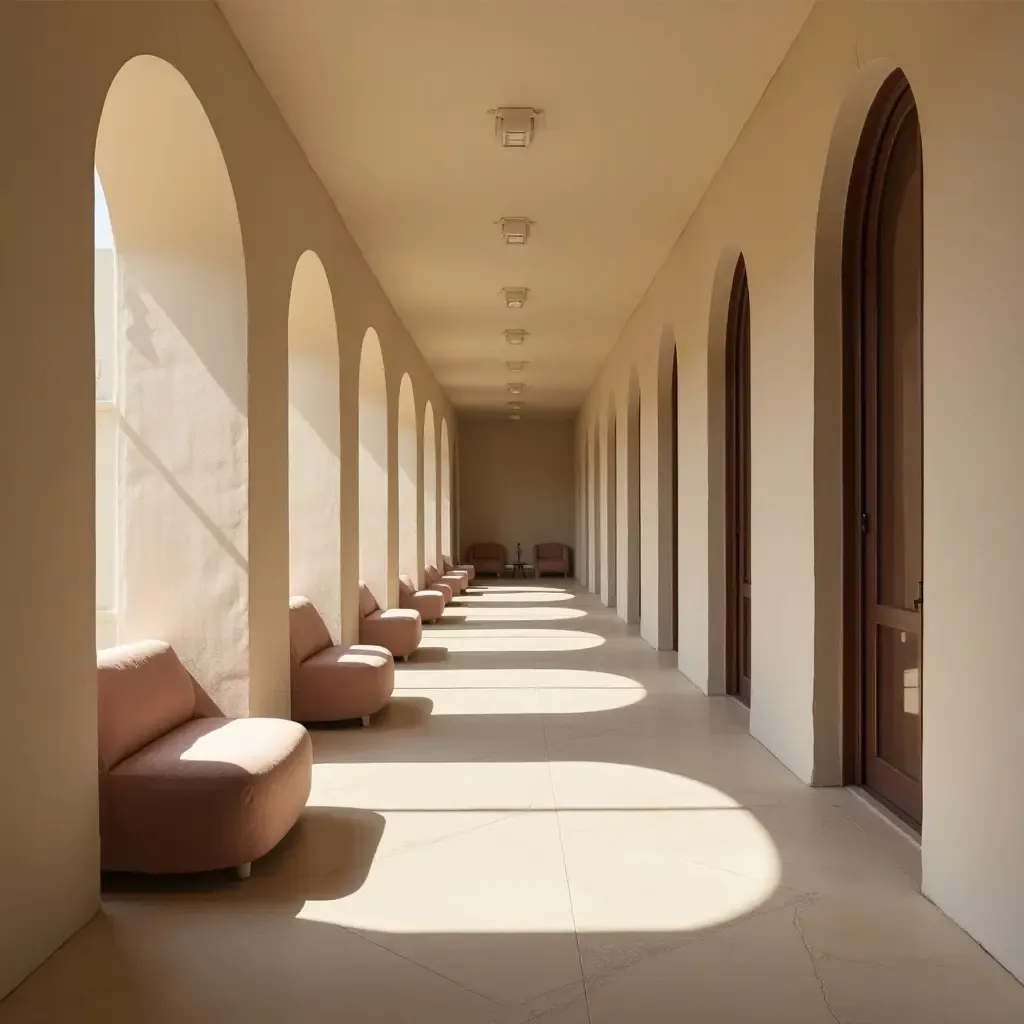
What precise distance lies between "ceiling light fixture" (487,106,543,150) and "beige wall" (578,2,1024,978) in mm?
1365

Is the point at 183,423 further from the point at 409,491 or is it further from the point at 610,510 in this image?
the point at 610,510

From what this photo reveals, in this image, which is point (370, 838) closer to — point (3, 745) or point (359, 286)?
point (3, 745)

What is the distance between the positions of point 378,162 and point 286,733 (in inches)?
169

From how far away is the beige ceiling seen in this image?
5.24 meters

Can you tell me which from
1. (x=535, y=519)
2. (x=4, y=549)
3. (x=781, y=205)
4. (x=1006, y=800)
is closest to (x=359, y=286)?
(x=781, y=205)

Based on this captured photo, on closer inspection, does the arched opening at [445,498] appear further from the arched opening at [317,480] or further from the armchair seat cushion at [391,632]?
the arched opening at [317,480]

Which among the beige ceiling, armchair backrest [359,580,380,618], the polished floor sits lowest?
the polished floor

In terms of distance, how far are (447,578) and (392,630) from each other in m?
8.29

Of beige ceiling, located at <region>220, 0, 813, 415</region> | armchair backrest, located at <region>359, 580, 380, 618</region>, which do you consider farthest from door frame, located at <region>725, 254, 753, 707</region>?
armchair backrest, located at <region>359, 580, 380, 618</region>

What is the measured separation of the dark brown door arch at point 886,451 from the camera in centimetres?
461

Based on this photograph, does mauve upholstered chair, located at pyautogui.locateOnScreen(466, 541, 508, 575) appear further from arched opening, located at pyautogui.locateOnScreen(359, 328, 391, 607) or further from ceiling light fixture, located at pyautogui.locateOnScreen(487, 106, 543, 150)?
ceiling light fixture, located at pyautogui.locateOnScreen(487, 106, 543, 150)

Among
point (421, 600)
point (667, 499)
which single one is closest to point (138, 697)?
point (667, 499)

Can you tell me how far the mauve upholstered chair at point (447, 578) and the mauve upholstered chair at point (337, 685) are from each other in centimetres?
821

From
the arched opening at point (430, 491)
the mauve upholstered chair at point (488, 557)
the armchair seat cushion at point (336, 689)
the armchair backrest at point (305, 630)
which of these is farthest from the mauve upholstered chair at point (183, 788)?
the mauve upholstered chair at point (488, 557)
